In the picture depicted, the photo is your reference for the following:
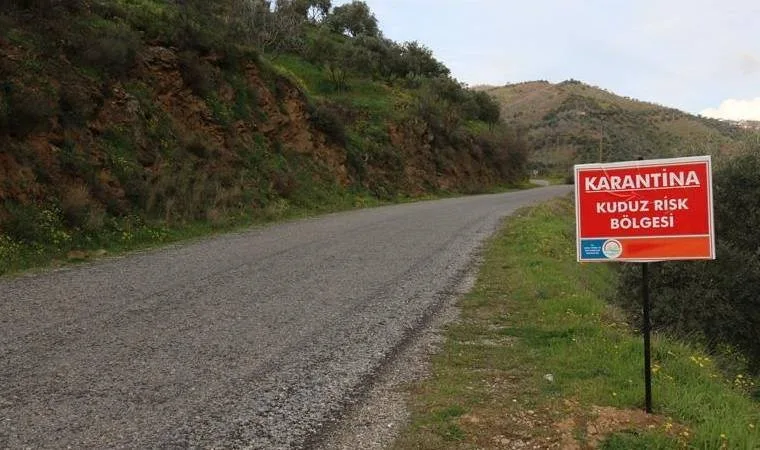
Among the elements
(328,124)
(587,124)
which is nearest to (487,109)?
(328,124)

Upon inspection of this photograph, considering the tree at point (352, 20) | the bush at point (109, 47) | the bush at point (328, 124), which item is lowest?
the bush at point (328, 124)

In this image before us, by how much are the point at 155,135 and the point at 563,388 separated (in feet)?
48.5

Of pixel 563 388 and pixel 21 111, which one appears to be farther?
pixel 21 111

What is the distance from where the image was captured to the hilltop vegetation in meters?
12.2

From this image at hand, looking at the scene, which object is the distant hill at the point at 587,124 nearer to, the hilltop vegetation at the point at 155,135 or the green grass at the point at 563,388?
the hilltop vegetation at the point at 155,135

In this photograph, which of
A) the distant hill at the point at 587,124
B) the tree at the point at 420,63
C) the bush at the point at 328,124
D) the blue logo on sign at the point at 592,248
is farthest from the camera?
the distant hill at the point at 587,124

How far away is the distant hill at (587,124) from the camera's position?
8469 centimetres

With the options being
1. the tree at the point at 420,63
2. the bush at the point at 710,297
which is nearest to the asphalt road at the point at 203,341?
the bush at the point at 710,297

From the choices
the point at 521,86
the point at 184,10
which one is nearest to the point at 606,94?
the point at 521,86

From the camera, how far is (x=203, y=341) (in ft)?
19.9

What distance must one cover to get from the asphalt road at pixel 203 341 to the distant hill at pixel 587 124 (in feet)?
200

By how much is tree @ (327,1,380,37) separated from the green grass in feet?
183

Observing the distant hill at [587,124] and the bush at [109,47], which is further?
the distant hill at [587,124]

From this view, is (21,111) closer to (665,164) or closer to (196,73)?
(196,73)
